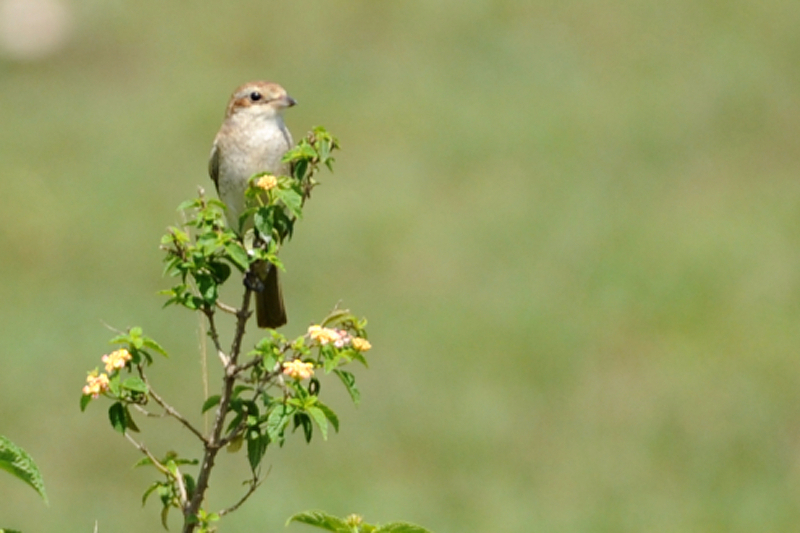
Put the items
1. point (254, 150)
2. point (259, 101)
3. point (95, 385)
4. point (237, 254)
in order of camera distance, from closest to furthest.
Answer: point (95, 385) → point (237, 254) → point (254, 150) → point (259, 101)

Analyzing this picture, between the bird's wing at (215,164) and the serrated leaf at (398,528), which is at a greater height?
the bird's wing at (215,164)

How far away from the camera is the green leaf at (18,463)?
2.59 metres

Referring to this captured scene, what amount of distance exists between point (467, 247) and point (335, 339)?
919 centimetres

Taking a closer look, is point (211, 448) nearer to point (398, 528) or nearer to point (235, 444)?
point (235, 444)

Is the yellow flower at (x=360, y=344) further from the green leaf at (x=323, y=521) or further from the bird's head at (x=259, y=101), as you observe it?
the bird's head at (x=259, y=101)

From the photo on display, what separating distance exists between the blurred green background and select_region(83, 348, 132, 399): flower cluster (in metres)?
5.29

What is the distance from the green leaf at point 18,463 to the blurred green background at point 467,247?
18.1 ft

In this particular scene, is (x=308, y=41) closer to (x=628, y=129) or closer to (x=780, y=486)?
(x=628, y=129)

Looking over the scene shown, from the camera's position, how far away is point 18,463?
2646 millimetres

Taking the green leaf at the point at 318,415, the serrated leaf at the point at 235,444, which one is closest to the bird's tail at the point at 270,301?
the serrated leaf at the point at 235,444

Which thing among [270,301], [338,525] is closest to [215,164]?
[270,301]

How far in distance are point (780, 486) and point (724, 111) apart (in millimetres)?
6459

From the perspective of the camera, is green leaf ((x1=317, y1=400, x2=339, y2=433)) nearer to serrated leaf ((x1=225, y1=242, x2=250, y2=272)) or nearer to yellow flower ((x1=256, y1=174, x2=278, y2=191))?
serrated leaf ((x1=225, y1=242, x2=250, y2=272))

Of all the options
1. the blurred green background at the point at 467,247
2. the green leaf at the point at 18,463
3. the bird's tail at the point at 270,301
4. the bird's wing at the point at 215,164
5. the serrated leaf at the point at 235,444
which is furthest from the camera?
the blurred green background at the point at 467,247
